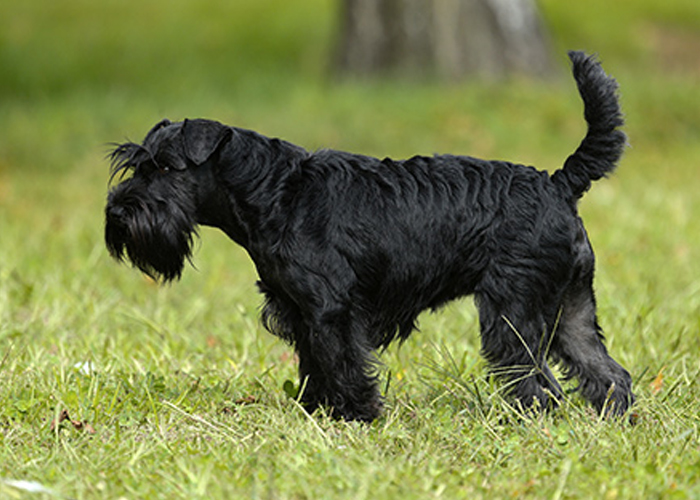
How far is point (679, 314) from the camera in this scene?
562 cm

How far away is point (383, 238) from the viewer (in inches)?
156

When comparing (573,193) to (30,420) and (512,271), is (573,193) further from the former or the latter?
(30,420)

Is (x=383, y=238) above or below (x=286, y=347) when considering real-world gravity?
above

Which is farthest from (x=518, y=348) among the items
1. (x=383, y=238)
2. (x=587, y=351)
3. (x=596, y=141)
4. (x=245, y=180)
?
(x=245, y=180)

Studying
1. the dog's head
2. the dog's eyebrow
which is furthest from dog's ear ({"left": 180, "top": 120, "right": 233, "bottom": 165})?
the dog's eyebrow

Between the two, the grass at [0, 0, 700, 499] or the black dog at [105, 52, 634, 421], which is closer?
the grass at [0, 0, 700, 499]

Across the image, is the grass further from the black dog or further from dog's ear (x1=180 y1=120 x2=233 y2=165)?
dog's ear (x1=180 y1=120 x2=233 y2=165)

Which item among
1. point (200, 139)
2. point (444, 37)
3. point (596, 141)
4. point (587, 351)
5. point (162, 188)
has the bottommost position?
point (162, 188)

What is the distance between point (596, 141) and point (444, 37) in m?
9.79

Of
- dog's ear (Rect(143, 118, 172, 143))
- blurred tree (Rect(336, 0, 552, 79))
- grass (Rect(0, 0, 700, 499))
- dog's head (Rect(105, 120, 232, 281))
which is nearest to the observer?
grass (Rect(0, 0, 700, 499))

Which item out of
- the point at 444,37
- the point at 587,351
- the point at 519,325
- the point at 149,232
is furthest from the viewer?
the point at 444,37

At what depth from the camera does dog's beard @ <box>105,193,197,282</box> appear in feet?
13.1

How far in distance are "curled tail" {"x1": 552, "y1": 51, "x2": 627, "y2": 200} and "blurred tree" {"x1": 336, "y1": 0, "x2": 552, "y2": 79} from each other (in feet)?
31.5

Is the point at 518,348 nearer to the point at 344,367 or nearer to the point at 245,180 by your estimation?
the point at 344,367
